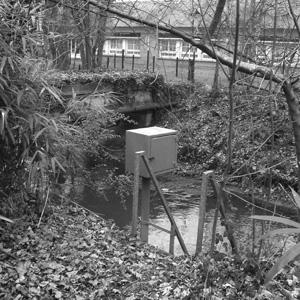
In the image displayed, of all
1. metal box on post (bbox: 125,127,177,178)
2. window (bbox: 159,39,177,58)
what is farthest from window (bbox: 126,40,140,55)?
metal box on post (bbox: 125,127,177,178)

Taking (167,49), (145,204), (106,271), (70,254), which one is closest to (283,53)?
(145,204)

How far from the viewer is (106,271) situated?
12.6 feet

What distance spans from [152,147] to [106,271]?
6.05 ft

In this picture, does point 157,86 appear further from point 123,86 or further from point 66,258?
point 66,258

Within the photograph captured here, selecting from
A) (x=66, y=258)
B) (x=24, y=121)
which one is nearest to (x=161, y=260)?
(x=66, y=258)

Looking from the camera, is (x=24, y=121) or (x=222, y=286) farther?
(x=24, y=121)

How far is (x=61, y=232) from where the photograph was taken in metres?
4.58

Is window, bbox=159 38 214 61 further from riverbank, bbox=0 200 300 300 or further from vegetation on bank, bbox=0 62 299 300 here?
riverbank, bbox=0 200 300 300

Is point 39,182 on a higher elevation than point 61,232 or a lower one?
higher

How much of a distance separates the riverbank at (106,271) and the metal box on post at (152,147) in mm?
976

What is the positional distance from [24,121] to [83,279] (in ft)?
4.92

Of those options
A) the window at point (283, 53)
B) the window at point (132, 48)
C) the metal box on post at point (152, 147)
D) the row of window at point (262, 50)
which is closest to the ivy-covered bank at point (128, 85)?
the row of window at point (262, 50)

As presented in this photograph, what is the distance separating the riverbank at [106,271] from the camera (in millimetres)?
3260

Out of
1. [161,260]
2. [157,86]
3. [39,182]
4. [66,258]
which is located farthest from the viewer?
[157,86]
